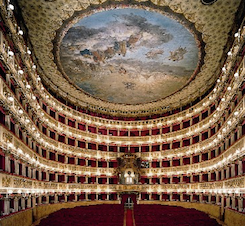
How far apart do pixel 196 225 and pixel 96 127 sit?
2180 centimetres

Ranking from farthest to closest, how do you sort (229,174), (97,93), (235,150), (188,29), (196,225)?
(97,93) → (229,174) → (188,29) → (235,150) → (196,225)

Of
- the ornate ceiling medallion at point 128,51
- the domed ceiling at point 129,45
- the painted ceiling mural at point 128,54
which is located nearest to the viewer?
the domed ceiling at point 129,45

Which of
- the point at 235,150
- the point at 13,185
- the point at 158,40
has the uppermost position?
the point at 158,40

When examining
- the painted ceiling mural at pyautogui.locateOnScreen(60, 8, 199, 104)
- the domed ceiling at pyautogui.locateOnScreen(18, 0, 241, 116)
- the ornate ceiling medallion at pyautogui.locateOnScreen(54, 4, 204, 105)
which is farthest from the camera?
the painted ceiling mural at pyautogui.locateOnScreen(60, 8, 199, 104)

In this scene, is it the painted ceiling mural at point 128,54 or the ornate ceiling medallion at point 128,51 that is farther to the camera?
the painted ceiling mural at point 128,54

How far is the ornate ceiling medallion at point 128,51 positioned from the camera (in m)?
19.5

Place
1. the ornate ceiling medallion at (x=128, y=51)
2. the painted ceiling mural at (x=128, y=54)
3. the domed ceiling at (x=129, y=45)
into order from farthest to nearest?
the painted ceiling mural at (x=128, y=54) → the ornate ceiling medallion at (x=128, y=51) → the domed ceiling at (x=129, y=45)

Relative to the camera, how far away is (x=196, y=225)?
15461mm

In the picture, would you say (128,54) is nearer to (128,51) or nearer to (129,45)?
(128,51)

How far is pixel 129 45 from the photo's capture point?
74.2 ft

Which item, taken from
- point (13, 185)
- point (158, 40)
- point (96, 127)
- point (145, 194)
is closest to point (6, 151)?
point (13, 185)

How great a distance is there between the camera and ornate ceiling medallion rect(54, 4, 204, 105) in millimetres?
19484

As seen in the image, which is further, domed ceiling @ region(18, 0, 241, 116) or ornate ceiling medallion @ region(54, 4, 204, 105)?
ornate ceiling medallion @ region(54, 4, 204, 105)

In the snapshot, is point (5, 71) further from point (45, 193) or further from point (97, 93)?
point (97, 93)
